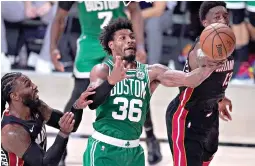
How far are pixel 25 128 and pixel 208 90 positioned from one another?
1482mm

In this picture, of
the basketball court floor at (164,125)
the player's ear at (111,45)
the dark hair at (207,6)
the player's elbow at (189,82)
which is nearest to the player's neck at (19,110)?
the player's ear at (111,45)

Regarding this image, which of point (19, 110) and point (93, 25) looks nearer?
point (19, 110)

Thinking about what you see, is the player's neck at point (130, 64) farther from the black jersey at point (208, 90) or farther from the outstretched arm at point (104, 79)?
the black jersey at point (208, 90)

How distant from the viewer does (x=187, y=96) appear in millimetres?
6238

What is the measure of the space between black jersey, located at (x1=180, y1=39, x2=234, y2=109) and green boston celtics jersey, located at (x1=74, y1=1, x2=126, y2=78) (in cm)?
161

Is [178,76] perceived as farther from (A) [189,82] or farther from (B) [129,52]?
(B) [129,52]

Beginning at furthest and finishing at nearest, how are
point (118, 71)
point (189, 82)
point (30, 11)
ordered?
point (30, 11)
point (189, 82)
point (118, 71)

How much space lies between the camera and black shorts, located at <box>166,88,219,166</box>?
6195 mm

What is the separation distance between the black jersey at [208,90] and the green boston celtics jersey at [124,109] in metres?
0.54

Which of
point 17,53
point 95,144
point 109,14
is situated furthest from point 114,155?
point 17,53

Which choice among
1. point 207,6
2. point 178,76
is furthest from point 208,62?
point 207,6

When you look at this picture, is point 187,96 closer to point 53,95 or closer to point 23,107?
point 23,107

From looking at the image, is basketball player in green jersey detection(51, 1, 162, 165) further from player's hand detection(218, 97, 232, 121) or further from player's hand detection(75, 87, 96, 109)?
player's hand detection(75, 87, 96, 109)

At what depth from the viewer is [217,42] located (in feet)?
18.4
